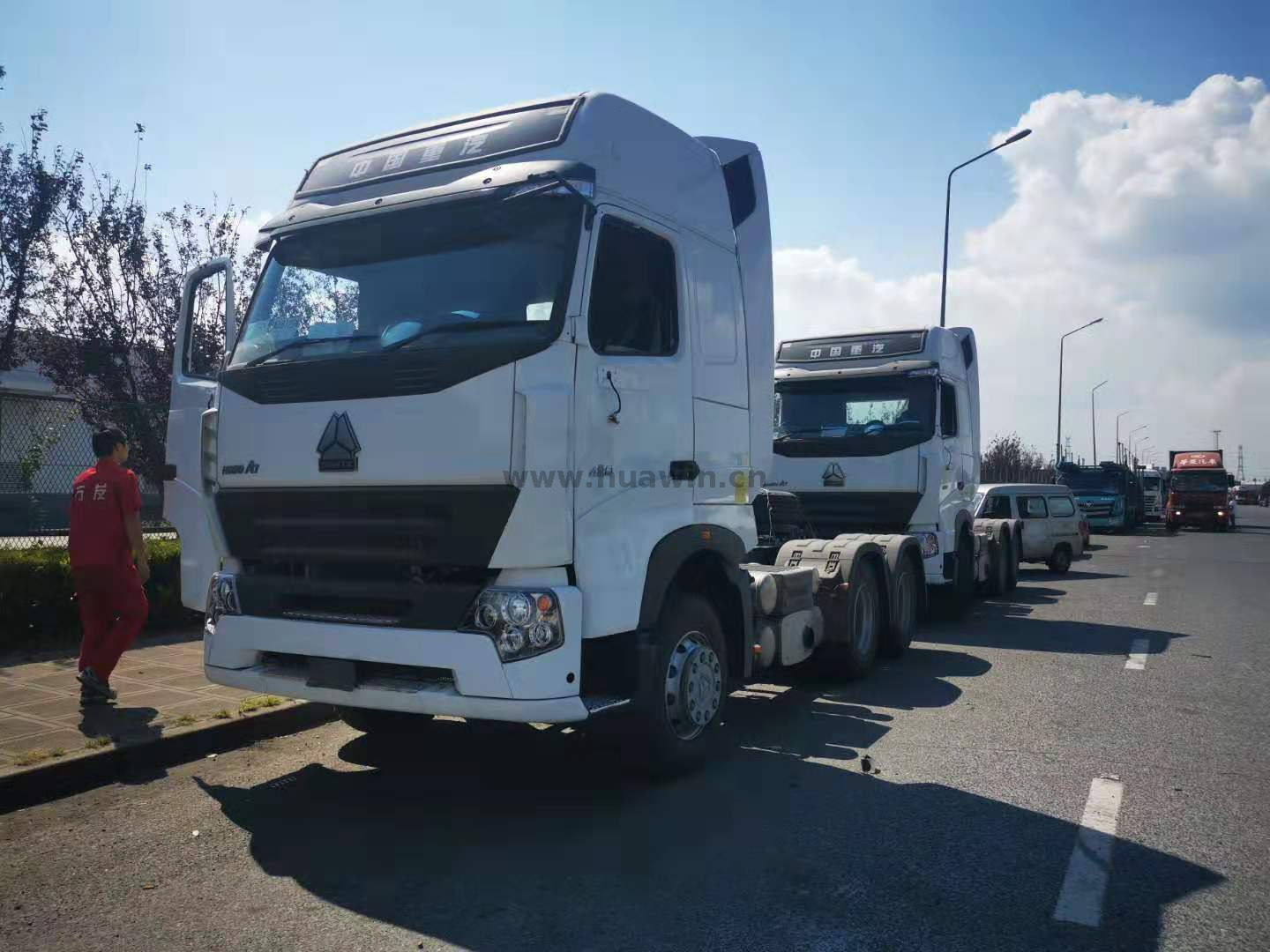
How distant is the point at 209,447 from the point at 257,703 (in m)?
2.17

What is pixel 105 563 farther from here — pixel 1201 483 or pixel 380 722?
pixel 1201 483

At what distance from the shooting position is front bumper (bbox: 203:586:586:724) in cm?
423

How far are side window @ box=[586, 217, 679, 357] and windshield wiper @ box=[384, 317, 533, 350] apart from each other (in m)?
0.35

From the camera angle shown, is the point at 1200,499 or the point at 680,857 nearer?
the point at 680,857

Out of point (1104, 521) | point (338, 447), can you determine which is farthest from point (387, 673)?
point (1104, 521)

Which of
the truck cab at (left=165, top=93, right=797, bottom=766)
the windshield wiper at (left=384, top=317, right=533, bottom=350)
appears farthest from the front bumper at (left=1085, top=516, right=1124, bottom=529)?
the windshield wiper at (left=384, top=317, right=533, bottom=350)

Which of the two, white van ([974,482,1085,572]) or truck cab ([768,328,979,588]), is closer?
truck cab ([768,328,979,588])

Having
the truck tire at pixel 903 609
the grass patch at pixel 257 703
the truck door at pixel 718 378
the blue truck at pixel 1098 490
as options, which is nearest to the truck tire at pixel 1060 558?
the truck tire at pixel 903 609

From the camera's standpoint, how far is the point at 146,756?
561 centimetres

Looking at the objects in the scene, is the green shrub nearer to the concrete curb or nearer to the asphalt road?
the concrete curb

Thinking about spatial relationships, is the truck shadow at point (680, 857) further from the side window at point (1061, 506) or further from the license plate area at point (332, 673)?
the side window at point (1061, 506)

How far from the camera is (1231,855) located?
429 centimetres

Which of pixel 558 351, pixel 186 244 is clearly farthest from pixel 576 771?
pixel 186 244

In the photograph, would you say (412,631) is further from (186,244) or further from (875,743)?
(186,244)
